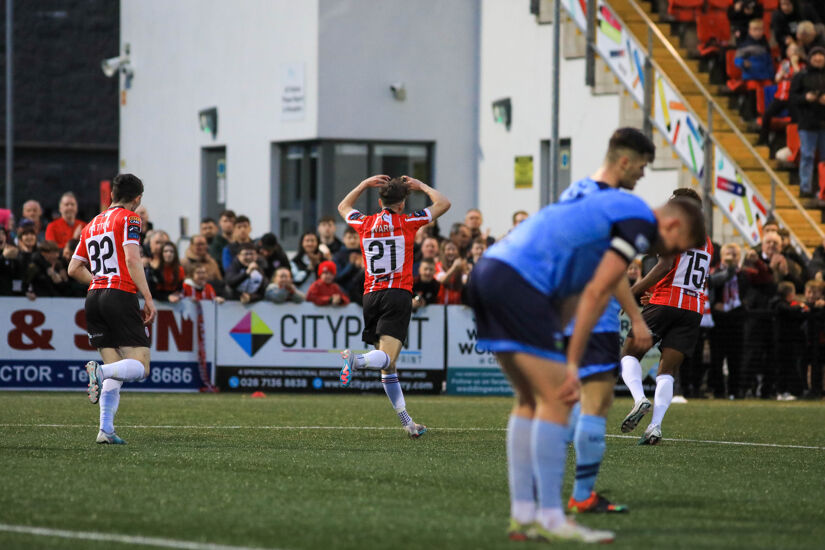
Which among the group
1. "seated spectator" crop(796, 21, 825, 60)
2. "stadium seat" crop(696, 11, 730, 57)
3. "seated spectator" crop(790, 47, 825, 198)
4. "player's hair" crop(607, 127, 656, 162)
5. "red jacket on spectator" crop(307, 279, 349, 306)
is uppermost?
"stadium seat" crop(696, 11, 730, 57)

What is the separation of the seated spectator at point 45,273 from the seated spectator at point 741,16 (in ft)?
42.0

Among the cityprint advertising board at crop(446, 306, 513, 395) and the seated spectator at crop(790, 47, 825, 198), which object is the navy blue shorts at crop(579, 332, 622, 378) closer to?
the cityprint advertising board at crop(446, 306, 513, 395)

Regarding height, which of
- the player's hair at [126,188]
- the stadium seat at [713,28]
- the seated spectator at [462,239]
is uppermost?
the stadium seat at [713,28]

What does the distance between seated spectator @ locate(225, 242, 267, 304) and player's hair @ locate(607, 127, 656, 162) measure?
1325cm

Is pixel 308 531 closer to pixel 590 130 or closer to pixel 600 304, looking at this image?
pixel 600 304

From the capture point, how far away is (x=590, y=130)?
26750 millimetres

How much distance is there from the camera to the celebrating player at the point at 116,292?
11922 millimetres

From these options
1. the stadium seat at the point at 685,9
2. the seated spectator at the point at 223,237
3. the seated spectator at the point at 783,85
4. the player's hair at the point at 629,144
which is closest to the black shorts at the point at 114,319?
the player's hair at the point at 629,144

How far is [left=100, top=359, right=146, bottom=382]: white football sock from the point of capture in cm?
1194

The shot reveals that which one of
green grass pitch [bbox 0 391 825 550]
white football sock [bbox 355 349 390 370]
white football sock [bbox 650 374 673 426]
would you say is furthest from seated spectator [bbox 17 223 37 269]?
white football sock [bbox 650 374 673 426]

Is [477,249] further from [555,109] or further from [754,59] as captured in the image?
[754,59]

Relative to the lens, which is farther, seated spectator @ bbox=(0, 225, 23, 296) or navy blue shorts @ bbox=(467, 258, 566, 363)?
seated spectator @ bbox=(0, 225, 23, 296)

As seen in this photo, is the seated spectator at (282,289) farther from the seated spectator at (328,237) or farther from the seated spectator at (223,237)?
the seated spectator at (223,237)

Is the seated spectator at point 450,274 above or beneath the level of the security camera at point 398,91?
beneath
